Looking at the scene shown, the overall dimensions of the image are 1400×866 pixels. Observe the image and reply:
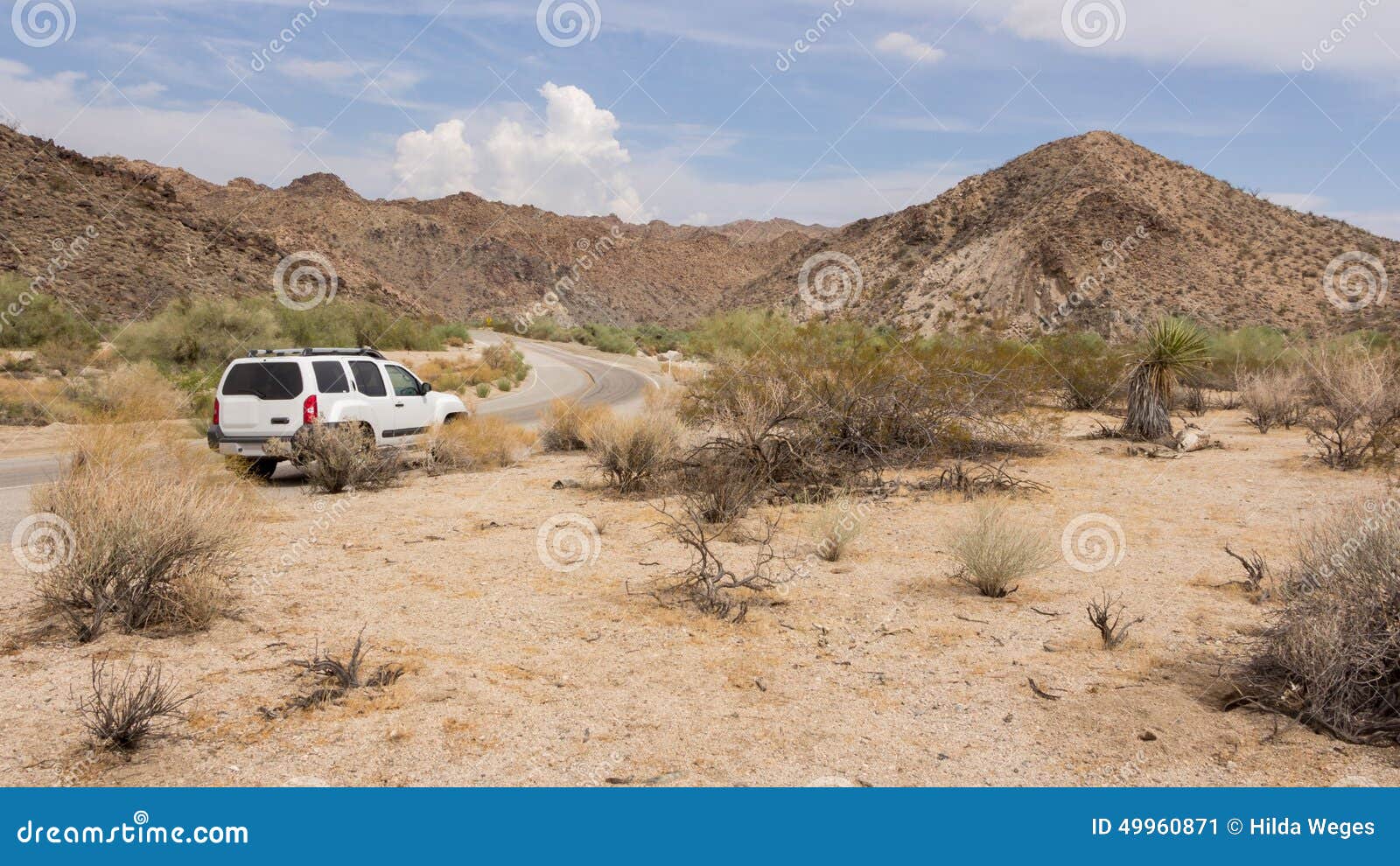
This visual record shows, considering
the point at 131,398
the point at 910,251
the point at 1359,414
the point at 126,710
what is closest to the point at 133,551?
the point at 126,710

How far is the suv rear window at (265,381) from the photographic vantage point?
474 inches

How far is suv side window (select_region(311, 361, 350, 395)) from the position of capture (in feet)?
40.7

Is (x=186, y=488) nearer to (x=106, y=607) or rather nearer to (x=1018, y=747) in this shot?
(x=106, y=607)

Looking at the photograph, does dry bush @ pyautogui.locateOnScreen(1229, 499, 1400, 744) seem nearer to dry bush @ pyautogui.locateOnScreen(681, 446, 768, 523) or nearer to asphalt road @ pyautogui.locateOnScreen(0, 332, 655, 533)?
dry bush @ pyautogui.locateOnScreen(681, 446, 768, 523)

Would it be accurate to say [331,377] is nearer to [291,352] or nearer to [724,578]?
[291,352]

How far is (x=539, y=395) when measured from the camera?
29781 mm

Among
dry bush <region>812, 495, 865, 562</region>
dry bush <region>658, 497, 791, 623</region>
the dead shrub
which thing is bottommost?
the dead shrub

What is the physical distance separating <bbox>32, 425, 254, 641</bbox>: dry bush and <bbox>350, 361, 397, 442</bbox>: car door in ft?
20.1

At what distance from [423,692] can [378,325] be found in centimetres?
4276

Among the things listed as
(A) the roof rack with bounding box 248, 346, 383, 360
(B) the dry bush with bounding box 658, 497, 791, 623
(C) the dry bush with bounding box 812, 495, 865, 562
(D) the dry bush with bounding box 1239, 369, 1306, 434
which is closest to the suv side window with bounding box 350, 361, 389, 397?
(A) the roof rack with bounding box 248, 346, 383, 360

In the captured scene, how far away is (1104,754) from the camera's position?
15.1 ft

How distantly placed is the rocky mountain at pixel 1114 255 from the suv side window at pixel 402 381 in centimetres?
3676

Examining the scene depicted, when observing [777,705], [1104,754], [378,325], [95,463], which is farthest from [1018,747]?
[378,325]

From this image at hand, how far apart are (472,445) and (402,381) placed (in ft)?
4.99
